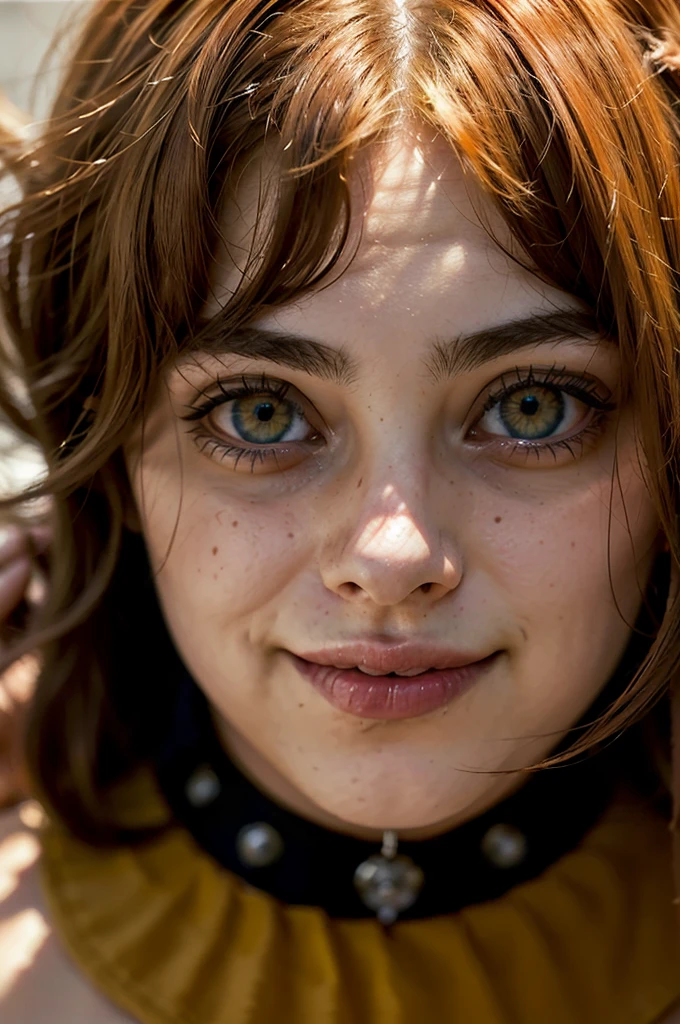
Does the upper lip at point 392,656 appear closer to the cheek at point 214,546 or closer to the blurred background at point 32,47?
the cheek at point 214,546

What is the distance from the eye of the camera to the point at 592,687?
1.12 meters

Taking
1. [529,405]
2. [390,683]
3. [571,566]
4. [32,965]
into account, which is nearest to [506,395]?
[529,405]

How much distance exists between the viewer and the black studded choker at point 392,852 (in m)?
1.23

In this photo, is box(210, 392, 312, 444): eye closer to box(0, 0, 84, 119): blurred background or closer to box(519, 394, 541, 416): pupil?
box(519, 394, 541, 416): pupil

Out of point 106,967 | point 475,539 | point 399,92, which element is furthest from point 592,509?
point 106,967

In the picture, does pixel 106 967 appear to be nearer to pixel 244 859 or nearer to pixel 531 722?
pixel 244 859

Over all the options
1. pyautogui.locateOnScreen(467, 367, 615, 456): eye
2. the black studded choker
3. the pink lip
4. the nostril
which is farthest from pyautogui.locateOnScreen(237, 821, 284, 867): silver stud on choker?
pyautogui.locateOnScreen(467, 367, 615, 456): eye

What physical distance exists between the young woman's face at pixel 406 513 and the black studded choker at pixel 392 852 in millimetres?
126

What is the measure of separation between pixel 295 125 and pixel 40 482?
444 millimetres

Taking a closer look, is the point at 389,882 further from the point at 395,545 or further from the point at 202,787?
the point at 395,545

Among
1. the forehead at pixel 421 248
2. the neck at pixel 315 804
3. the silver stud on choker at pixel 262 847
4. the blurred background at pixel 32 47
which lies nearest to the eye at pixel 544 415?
the forehead at pixel 421 248

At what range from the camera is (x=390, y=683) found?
1.06 meters

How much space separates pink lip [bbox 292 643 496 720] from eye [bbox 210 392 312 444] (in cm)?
20

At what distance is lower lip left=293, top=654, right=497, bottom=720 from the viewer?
106cm
